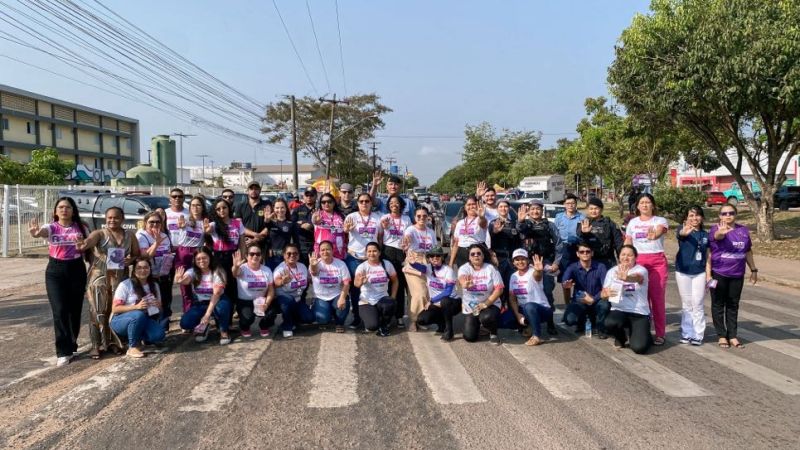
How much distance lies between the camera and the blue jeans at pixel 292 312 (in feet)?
23.1

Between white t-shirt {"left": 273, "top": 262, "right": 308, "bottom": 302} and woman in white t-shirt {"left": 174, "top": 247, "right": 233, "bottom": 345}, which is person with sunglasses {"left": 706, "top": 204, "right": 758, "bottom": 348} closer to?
white t-shirt {"left": 273, "top": 262, "right": 308, "bottom": 302}

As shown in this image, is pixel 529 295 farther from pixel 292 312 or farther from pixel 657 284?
pixel 292 312

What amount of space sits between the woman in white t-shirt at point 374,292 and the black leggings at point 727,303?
149 inches

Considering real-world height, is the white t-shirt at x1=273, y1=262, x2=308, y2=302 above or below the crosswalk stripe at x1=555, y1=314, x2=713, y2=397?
above

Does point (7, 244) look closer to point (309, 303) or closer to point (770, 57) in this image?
point (309, 303)

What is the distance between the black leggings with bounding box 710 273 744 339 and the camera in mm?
6523

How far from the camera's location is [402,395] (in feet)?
16.2

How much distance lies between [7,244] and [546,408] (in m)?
15.7

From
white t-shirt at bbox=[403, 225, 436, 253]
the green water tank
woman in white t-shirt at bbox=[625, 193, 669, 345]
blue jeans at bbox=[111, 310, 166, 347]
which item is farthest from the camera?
the green water tank

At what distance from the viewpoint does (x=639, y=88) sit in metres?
16.9

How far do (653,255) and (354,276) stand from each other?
3.59 m

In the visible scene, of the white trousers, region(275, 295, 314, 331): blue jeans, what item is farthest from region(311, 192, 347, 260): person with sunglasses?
the white trousers

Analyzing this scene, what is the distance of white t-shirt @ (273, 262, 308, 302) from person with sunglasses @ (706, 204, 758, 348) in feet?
15.7

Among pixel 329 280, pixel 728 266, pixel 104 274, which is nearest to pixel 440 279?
pixel 329 280
